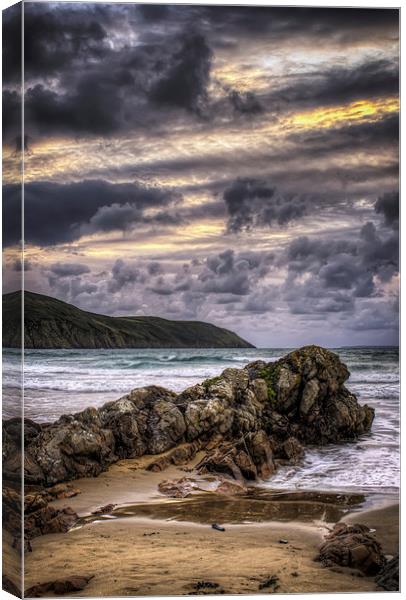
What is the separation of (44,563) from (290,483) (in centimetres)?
313

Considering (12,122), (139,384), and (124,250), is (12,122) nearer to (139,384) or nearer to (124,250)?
(124,250)

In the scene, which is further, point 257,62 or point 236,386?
point 236,386

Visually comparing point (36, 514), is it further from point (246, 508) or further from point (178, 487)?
point (246, 508)

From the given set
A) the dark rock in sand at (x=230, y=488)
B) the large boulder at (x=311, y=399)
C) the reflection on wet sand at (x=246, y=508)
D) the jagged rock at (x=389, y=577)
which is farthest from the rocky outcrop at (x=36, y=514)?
the jagged rock at (x=389, y=577)

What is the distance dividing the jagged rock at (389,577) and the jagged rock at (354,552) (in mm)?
73

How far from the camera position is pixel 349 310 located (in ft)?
37.8

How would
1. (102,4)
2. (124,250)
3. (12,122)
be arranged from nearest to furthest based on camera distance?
(12,122) < (102,4) < (124,250)

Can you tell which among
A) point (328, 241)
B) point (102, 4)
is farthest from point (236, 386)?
point (102, 4)

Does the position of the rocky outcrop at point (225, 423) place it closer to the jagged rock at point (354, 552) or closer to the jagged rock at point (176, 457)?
the jagged rock at point (176, 457)

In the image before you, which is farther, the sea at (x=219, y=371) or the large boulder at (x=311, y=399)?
the large boulder at (x=311, y=399)

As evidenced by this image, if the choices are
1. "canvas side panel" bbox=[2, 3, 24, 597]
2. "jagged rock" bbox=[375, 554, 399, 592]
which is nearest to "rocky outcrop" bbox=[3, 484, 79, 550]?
"canvas side panel" bbox=[2, 3, 24, 597]

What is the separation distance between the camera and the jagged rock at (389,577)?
1006cm

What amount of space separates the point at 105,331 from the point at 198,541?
2998 mm

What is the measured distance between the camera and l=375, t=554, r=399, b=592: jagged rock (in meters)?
10.1
